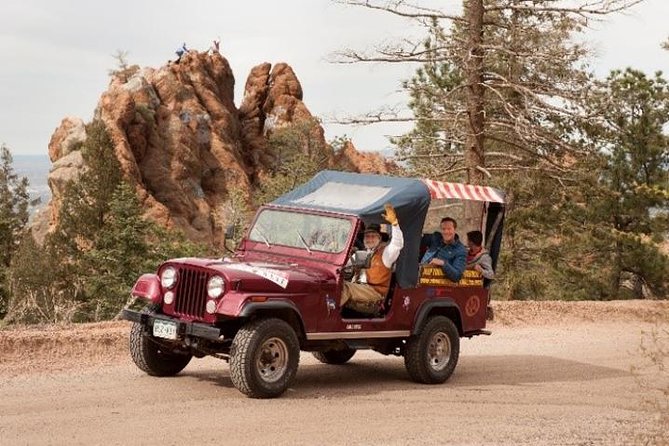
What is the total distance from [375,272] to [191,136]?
62148 millimetres

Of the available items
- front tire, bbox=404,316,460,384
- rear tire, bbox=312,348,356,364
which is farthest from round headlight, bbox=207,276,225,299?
rear tire, bbox=312,348,356,364

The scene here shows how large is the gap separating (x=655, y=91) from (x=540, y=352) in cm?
1473

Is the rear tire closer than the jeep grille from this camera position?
No

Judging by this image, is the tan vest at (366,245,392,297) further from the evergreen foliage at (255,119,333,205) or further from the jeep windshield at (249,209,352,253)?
the evergreen foliage at (255,119,333,205)

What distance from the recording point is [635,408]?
10.5 meters

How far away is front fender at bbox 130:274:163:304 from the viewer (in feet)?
32.9

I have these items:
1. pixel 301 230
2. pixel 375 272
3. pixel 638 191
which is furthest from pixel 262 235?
pixel 638 191

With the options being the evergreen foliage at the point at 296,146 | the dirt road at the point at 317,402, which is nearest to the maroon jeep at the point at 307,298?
the dirt road at the point at 317,402

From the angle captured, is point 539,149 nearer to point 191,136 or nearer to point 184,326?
point 184,326

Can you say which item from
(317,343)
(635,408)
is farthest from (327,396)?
(635,408)

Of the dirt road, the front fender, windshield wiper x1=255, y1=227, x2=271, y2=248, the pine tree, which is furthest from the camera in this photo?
the pine tree

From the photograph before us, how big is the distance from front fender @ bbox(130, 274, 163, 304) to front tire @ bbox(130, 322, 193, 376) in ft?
1.60

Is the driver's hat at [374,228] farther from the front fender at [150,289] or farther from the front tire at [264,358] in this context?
the front fender at [150,289]

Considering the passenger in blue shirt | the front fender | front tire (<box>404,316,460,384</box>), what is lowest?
front tire (<box>404,316,460,384</box>)
